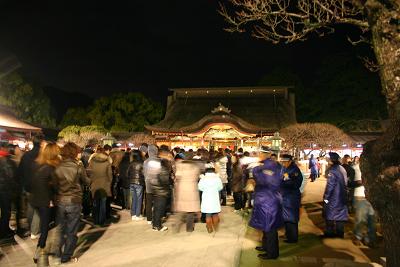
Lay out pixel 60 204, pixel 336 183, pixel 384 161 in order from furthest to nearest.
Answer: pixel 336 183, pixel 60 204, pixel 384 161

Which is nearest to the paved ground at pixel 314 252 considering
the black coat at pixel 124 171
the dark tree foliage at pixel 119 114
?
the black coat at pixel 124 171

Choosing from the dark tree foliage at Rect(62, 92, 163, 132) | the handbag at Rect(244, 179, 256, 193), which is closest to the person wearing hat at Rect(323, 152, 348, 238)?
the handbag at Rect(244, 179, 256, 193)

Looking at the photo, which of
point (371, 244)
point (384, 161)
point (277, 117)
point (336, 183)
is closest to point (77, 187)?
point (384, 161)

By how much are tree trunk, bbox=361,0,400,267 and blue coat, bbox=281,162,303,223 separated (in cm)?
296

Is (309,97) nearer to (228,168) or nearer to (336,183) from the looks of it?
(228,168)

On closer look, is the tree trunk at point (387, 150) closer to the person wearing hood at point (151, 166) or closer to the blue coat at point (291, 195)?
the blue coat at point (291, 195)

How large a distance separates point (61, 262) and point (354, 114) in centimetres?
3603

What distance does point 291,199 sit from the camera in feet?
22.4

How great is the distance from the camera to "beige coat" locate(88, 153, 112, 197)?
7727mm

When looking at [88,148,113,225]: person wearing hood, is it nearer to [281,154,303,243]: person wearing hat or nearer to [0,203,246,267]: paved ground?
[0,203,246,267]: paved ground

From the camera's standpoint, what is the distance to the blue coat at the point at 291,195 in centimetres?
679

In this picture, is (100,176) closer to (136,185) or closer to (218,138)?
(136,185)

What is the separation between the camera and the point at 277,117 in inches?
1312

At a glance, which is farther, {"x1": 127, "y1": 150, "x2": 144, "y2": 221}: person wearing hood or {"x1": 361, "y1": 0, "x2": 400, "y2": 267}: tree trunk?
{"x1": 127, "y1": 150, "x2": 144, "y2": 221}: person wearing hood
